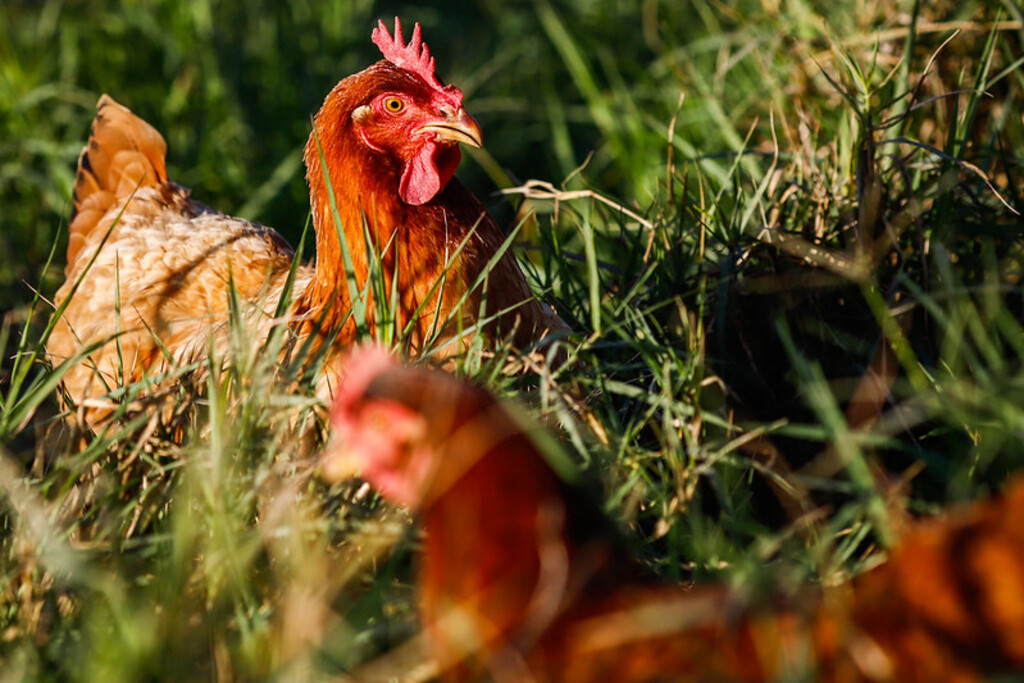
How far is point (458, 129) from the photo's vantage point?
8.18 ft

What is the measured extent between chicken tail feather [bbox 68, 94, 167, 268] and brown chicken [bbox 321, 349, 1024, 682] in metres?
2.26

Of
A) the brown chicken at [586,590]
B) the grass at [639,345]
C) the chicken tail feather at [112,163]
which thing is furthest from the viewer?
the chicken tail feather at [112,163]

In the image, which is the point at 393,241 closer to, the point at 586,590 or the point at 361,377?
the point at 361,377

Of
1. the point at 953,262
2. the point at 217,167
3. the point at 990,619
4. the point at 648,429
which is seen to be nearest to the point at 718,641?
the point at 990,619

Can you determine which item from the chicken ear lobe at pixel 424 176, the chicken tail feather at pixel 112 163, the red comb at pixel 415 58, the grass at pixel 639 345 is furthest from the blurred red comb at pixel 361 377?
the chicken tail feather at pixel 112 163

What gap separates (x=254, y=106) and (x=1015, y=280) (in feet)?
11.4

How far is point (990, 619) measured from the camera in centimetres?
130

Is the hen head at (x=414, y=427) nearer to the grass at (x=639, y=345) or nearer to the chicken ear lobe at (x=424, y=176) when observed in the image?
the grass at (x=639, y=345)

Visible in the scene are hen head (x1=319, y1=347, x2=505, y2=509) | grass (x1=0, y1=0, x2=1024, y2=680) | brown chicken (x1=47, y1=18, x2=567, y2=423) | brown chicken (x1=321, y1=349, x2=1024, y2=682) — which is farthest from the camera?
Answer: brown chicken (x1=47, y1=18, x2=567, y2=423)

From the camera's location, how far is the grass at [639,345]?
1.68 meters

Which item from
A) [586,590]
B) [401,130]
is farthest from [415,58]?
[586,590]

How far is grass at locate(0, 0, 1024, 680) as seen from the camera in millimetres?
1685

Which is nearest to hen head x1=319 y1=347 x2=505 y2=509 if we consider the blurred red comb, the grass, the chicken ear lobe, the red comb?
the blurred red comb

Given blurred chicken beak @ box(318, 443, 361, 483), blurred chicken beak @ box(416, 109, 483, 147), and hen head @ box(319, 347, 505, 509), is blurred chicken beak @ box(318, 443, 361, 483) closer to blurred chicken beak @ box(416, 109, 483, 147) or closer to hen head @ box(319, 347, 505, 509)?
hen head @ box(319, 347, 505, 509)
